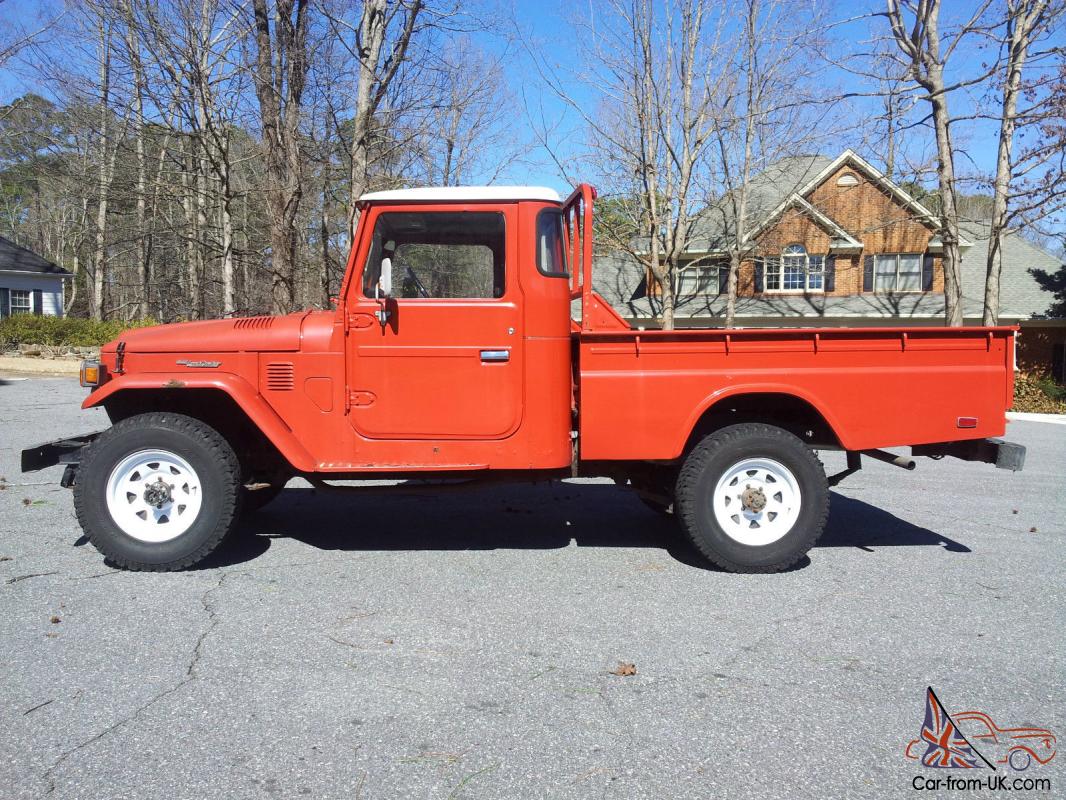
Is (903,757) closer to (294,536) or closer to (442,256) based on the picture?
(442,256)

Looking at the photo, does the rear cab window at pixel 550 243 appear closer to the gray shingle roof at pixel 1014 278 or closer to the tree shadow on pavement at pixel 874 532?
the tree shadow on pavement at pixel 874 532

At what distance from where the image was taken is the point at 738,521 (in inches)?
193

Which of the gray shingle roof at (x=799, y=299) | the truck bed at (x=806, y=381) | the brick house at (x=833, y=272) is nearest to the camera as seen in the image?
the truck bed at (x=806, y=381)

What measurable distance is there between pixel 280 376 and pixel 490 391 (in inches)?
52.2

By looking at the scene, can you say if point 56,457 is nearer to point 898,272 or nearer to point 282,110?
point 282,110

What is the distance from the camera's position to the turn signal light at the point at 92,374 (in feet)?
15.9

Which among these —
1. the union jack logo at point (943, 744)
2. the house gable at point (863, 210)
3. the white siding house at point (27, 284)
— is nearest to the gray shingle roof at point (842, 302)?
the house gable at point (863, 210)

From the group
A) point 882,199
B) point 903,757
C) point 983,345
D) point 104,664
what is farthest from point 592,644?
point 882,199

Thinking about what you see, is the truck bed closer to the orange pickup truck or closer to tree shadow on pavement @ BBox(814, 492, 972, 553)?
the orange pickup truck

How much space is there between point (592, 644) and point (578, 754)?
38.9 inches

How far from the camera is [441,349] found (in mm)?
4742

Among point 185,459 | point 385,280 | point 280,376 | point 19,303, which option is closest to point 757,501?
point 385,280

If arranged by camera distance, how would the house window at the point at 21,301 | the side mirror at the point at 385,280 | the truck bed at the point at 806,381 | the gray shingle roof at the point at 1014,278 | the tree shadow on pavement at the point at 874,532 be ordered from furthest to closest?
the house window at the point at 21,301
the gray shingle roof at the point at 1014,278
the tree shadow on pavement at the point at 874,532
the truck bed at the point at 806,381
the side mirror at the point at 385,280

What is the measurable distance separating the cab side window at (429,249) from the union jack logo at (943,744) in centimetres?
316
